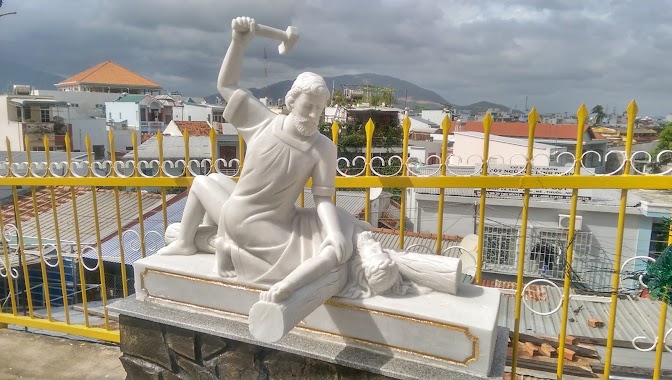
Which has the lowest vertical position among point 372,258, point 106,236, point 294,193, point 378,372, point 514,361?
point 106,236

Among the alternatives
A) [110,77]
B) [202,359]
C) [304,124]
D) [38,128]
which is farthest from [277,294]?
[110,77]

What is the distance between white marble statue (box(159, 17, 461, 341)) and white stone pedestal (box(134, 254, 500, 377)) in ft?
0.31

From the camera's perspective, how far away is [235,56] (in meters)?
2.60

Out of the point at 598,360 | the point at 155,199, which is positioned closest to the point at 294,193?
the point at 598,360

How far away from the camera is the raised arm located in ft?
8.30

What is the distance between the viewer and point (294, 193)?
2.65m

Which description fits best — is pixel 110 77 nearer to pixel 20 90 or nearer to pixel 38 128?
pixel 20 90

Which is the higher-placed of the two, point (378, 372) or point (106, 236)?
point (378, 372)

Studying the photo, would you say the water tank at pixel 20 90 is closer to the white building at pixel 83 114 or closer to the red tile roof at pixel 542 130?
the white building at pixel 83 114

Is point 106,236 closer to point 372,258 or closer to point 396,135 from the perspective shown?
point 372,258

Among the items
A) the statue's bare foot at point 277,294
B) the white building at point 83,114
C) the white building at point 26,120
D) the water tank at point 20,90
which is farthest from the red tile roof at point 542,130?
the water tank at point 20,90

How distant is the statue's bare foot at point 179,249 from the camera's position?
308 cm

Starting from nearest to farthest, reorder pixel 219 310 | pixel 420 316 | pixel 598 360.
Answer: pixel 420 316
pixel 219 310
pixel 598 360

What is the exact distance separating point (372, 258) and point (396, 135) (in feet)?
75.8
